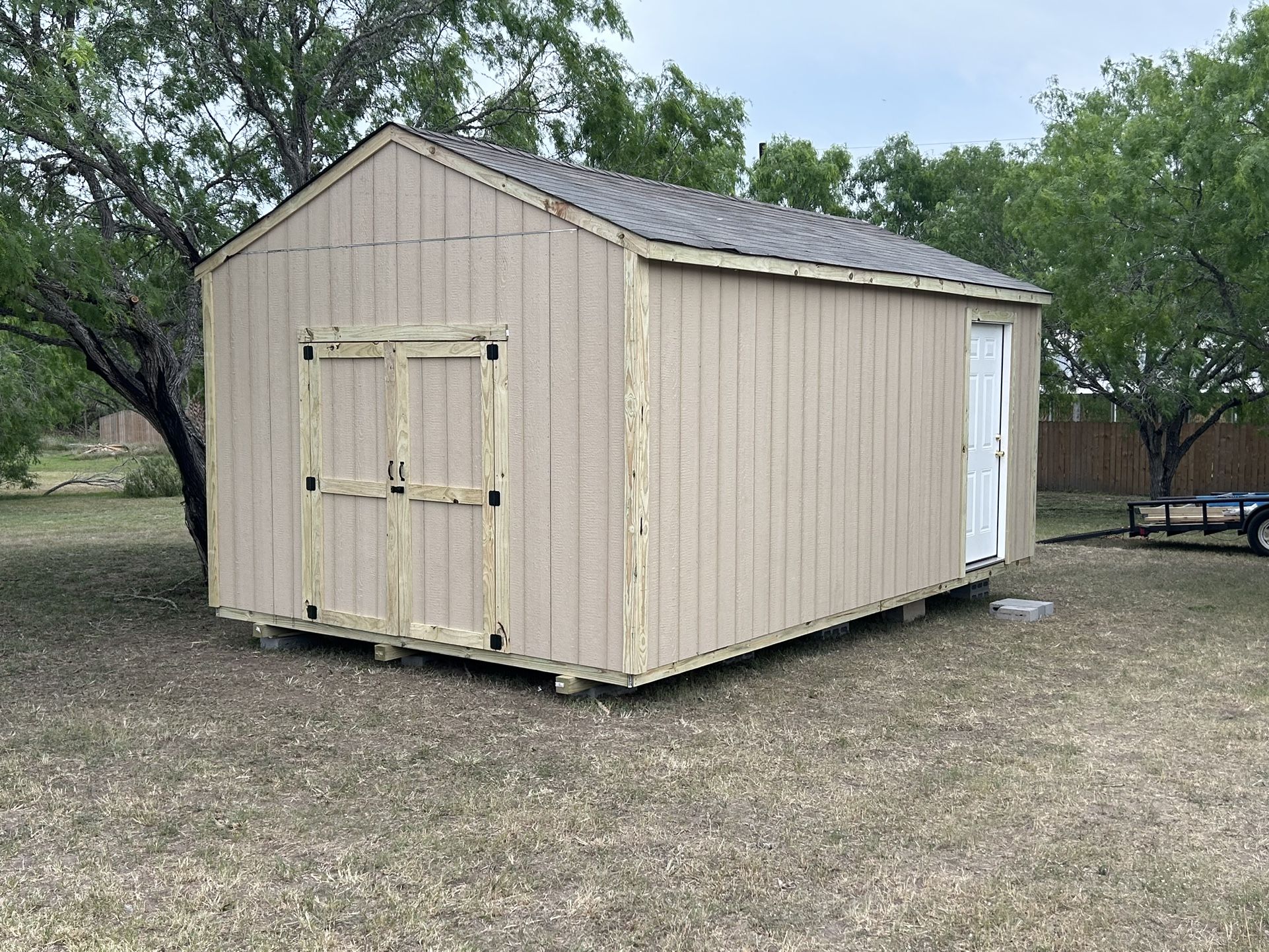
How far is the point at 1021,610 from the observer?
959 centimetres

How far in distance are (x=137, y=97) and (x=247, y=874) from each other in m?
8.33

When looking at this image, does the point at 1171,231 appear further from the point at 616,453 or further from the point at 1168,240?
the point at 616,453

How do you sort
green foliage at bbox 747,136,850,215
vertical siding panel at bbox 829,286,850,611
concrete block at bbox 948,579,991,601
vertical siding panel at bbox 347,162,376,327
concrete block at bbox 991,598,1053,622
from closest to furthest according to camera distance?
1. vertical siding panel at bbox 347,162,376,327
2. vertical siding panel at bbox 829,286,850,611
3. concrete block at bbox 991,598,1053,622
4. concrete block at bbox 948,579,991,601
5. green foliage at bbox 747,136,850,215

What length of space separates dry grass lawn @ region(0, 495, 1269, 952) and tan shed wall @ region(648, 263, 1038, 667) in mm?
496

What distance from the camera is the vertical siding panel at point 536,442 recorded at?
6914 mm

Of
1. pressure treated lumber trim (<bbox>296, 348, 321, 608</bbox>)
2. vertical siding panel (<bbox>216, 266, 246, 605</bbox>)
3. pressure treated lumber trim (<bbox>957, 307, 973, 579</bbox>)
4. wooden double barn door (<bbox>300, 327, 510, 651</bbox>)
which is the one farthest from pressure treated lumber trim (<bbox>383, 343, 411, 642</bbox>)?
pressure treated lumber trim (<bbox>957, 307, 973, 579</bbox>)

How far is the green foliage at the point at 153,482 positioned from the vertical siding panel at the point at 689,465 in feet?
55.2

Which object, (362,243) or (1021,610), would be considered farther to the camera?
(1021,610)

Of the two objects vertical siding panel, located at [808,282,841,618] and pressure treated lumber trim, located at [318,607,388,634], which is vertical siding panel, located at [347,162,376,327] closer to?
pressure treated lumber trim, located at [318,607,388,634]

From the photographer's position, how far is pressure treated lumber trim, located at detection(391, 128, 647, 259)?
6.51 m

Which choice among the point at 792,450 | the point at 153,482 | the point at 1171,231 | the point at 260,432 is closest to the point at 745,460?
the point at 792,450

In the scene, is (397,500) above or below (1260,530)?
above

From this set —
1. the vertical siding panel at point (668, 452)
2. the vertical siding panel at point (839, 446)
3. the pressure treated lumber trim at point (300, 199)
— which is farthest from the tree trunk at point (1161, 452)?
the pressure treated lumber trim at point (300, 199)

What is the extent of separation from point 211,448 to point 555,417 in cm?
294
